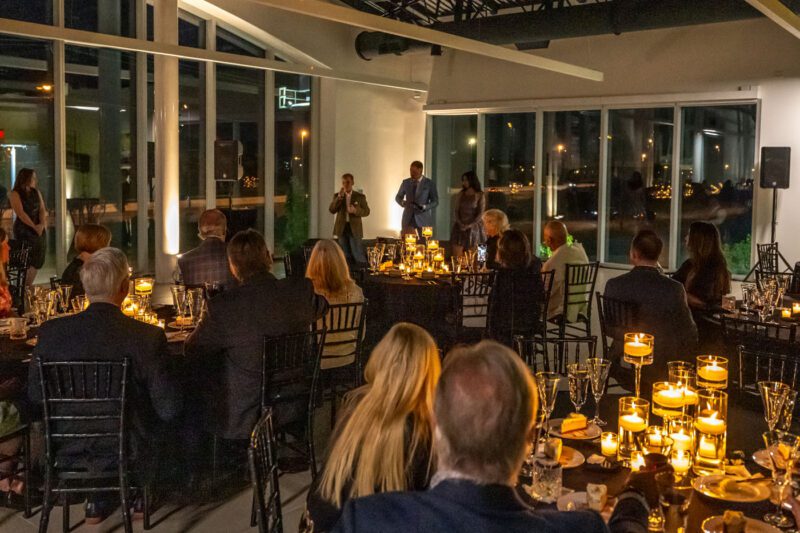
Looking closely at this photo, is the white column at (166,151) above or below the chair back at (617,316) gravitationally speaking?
above

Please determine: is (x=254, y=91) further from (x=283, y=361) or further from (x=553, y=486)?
(x=553, y=486)

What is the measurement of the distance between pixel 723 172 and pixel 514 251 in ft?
20.0

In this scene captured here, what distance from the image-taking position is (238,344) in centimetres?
446

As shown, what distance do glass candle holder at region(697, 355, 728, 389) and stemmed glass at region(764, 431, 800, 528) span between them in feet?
2.66

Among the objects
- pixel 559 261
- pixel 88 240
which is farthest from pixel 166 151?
pixel 559 261

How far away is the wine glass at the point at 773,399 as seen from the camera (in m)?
2.99

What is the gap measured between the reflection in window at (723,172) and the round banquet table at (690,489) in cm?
771

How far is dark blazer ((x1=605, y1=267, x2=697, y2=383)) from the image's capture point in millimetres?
5059

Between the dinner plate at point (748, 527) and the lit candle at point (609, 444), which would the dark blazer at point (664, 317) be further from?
the dinner plate at point (748, 527)

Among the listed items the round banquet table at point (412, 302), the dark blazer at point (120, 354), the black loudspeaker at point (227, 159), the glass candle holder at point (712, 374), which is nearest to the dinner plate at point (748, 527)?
the glass candle holder at point (712, 374)

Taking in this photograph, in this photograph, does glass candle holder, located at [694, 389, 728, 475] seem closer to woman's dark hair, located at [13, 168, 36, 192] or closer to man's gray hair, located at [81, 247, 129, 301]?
man's gray hair, located at [81, 247, 129, 301]

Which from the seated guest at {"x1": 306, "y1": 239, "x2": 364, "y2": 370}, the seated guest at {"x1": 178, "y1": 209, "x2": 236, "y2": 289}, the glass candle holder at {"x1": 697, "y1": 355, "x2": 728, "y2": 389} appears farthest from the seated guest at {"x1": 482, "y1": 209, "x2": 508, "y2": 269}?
the glass candle holder at {"x1": 697, "y1": 355, "x2": 728, "y2": 389}

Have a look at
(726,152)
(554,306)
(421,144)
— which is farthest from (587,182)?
(554,306)

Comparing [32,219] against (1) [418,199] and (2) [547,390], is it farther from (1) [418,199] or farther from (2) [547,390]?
(2) [547,390]
